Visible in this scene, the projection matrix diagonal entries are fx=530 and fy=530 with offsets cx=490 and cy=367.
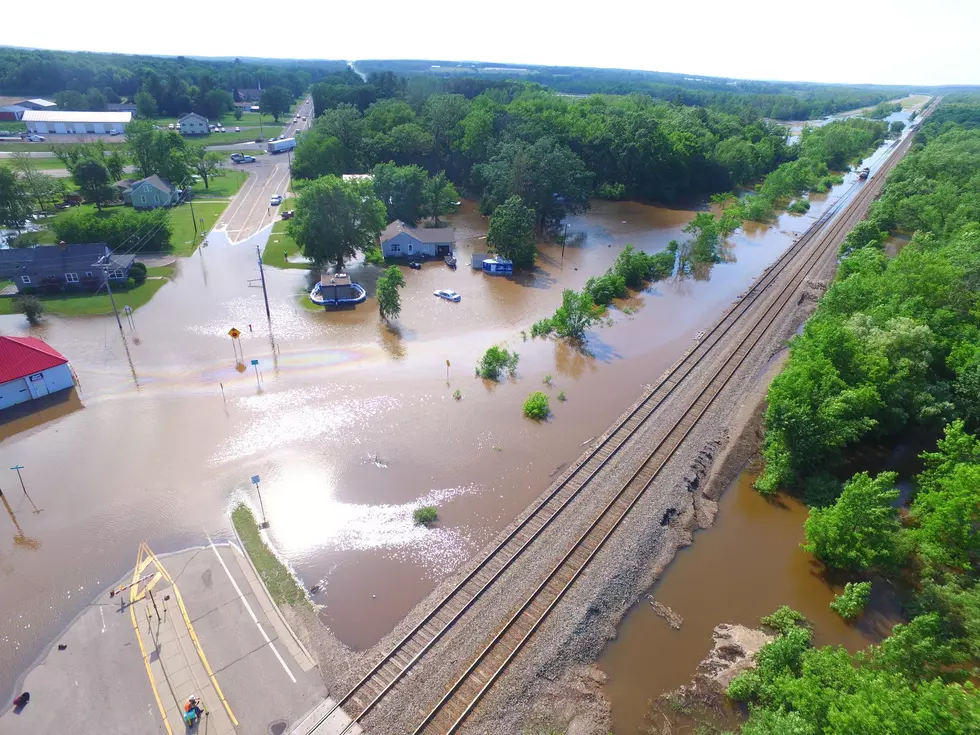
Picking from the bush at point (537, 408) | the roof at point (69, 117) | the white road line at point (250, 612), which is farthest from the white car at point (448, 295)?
the roof at point (69, 117)

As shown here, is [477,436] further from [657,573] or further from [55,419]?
[55,419]

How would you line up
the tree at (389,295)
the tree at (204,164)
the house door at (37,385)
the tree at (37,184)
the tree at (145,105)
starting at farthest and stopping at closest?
the tree at (145,105) < the tree at (204,164) < the tree at (37,184) < the tree at (389,295) < the house door at (37,385)

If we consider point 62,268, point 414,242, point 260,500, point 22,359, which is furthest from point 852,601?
point 62,268

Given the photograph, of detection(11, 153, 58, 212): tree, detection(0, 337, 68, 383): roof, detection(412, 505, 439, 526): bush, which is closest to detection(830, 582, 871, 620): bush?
detection(412, 505, 439, 526): bush

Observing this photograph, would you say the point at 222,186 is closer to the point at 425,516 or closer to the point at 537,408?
the point at 537,408

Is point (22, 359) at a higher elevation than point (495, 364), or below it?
higher

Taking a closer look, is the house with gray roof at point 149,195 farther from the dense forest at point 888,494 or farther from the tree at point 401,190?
the dense forest at point 888,494
